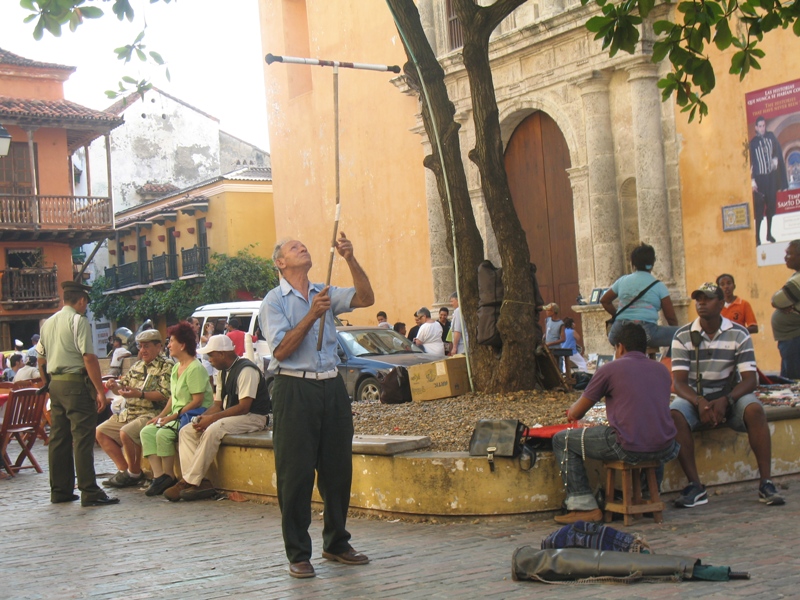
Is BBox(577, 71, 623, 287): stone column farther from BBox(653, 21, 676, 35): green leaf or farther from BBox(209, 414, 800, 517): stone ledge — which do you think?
BBox(653, 21, 676, 35): green leaf

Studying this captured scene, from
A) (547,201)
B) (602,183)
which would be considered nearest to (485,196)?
(602,183)

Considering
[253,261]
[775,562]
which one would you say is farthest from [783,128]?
[253,261]

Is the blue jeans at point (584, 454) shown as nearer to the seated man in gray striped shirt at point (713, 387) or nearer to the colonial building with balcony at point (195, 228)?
the seated man in gray striped shirt at point (713, 387)

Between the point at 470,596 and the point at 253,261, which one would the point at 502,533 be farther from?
the point at 253,261

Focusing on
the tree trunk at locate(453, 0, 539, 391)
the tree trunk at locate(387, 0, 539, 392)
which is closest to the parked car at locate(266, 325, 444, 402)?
the tree trunk at locate(387, 0, 539, 392)

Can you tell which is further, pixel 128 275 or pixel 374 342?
pixel 128 275

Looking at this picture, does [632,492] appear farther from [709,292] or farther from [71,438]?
[71,438]

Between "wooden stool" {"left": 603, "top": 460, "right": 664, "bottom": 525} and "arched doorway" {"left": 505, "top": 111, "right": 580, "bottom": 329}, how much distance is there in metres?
13.5

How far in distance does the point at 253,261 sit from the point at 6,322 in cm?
854

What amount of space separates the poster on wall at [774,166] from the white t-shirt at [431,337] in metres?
5.30

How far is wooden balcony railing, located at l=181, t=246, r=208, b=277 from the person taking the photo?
40.7 m

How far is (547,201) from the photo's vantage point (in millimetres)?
20875

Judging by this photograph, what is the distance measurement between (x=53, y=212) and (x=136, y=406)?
1056 inches

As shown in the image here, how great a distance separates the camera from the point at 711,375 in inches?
301
